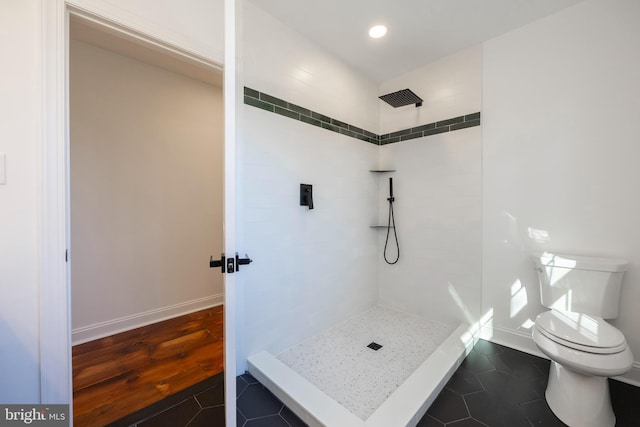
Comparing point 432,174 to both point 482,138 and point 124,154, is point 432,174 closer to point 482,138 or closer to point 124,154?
point 482,138

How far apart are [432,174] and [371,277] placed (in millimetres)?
1207

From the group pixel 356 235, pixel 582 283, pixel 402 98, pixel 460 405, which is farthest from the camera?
pixel 356 235

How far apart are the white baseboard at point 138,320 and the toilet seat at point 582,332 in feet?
9.59

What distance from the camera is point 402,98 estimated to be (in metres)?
2.39

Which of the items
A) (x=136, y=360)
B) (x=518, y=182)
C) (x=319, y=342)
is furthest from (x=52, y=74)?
(x=518, y=182)

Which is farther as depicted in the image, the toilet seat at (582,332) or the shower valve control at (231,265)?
the toilet seat at (582,332)

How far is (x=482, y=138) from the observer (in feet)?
7.32

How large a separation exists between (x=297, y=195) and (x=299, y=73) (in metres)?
0.98

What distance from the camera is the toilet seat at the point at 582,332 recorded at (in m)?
1.29

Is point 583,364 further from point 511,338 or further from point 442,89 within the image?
point 442,89

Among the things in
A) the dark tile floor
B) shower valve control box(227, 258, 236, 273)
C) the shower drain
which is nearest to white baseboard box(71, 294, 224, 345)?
the dark tile floor

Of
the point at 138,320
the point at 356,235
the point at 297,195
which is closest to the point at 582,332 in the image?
the point at 356,235

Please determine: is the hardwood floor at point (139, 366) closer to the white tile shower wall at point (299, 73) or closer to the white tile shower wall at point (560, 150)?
the white tile shower wall at point (299, 73)

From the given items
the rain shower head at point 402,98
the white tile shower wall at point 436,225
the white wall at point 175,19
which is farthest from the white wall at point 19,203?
the white tile shower wall at point 436,225
